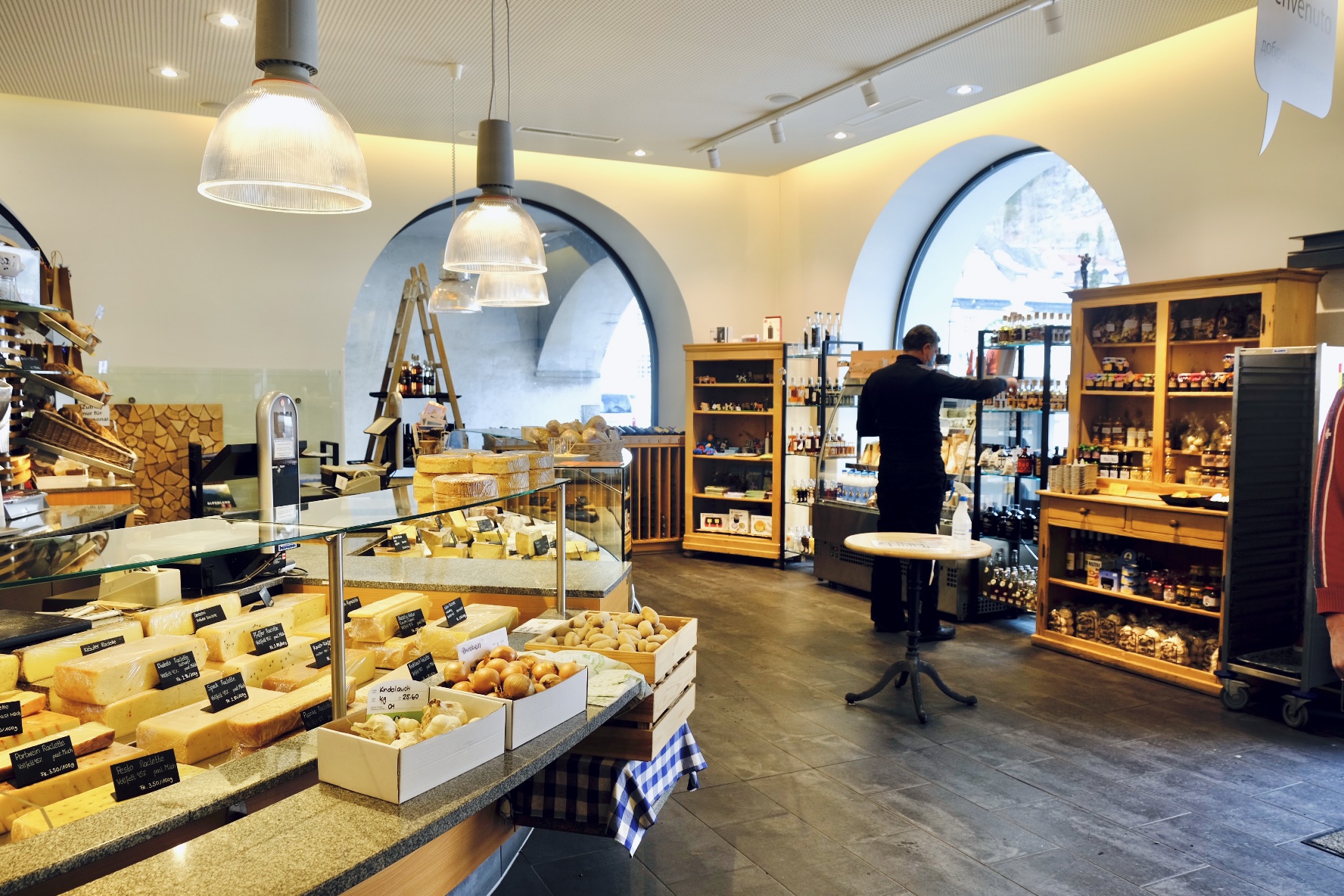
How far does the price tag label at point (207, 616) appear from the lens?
2.35 m

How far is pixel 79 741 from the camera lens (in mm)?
1774

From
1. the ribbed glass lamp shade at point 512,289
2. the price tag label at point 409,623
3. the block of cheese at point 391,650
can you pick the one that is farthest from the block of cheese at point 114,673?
the ribbed glass lamp shade at point 512,289

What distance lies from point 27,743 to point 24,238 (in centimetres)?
623

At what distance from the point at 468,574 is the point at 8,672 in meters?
1.50

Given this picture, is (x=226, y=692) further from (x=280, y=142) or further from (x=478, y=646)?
(x=280, y=142)

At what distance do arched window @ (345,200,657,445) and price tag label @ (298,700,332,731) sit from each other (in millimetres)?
8482

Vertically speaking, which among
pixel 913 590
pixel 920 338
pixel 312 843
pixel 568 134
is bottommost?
pixel 913 590

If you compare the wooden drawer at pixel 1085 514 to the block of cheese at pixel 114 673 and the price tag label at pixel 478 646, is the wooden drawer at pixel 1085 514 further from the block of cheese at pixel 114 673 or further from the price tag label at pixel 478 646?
the block of cheese at pixel 114 673

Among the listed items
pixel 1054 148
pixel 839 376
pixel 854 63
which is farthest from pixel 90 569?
pixel 839 376

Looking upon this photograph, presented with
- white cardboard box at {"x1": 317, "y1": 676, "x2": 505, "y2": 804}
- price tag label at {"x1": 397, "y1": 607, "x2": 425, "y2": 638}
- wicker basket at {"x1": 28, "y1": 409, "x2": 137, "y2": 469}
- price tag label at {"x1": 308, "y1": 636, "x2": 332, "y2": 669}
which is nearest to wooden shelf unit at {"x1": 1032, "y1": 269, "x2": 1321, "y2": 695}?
price tag label at {"x1": 397, "y1": 607, "x2": 425, "y2": 638}

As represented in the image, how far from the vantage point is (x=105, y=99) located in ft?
21.2

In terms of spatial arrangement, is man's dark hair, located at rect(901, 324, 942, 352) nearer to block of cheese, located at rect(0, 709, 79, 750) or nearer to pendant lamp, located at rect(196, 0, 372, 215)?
pendant lamp, located at rect(196, 0, 372, 215)

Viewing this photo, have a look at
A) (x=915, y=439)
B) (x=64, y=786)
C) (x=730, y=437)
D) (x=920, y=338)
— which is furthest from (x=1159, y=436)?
(x=64, y=786)

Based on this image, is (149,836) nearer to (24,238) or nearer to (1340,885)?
(1340,885)
